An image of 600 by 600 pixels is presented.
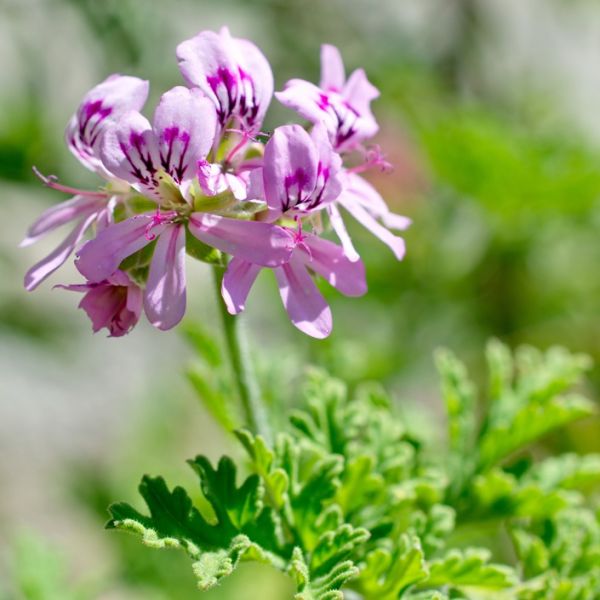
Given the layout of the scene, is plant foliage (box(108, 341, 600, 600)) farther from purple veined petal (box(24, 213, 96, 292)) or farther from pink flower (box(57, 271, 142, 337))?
purple veined petal (box(24, 213, 96, 292))

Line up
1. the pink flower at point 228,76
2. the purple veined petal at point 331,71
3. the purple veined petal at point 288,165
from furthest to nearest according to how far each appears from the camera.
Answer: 1. the purple veined petal at point 331,71
2. the pink flower at point 228,76
3. the purple veined petal at point 288,165

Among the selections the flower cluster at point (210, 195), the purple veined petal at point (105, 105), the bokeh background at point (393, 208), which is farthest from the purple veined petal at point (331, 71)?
the bokeh background at point (393, 208)

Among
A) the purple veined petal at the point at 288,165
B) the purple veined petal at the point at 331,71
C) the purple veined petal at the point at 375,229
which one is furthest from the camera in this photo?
the purple veined petal at the point at 331,71

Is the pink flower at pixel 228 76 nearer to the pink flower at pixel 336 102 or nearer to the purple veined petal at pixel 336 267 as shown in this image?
the pink flower at pixel 336 102

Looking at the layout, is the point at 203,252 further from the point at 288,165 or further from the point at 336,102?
the point at 336,102

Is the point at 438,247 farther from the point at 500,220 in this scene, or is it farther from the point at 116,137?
the point at 116,137

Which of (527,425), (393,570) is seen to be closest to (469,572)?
(393,570)

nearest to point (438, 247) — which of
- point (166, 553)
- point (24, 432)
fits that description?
point (166, 553)
